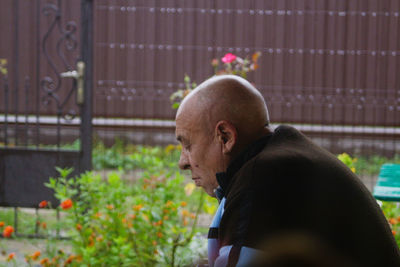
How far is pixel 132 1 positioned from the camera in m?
9.19

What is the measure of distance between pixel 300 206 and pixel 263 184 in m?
0.10

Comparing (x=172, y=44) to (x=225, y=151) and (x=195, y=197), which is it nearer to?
(x=195, y=197)

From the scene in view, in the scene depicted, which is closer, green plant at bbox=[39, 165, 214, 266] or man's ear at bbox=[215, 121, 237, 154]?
man's ear at bbox=[215, 121, 237, 154]

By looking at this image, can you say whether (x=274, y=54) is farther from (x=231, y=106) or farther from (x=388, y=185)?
(x=231, y=106)

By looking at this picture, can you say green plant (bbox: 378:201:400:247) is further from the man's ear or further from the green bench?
the man's ear

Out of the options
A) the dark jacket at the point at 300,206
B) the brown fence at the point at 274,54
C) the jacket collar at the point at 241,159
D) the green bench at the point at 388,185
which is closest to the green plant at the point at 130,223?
the green bench at the point at 388,185

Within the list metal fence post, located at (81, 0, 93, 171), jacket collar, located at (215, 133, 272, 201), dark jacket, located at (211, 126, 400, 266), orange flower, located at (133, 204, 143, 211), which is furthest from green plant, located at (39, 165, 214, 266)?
dark jacket, located at (211, 126, 400, 266)

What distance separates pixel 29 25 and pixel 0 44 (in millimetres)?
532

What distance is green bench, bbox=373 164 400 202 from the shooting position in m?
3.13

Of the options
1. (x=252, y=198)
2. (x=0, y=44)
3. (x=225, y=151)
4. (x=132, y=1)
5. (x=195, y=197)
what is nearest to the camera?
(x=252, y=198)

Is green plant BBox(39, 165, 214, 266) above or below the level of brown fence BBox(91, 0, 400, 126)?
below

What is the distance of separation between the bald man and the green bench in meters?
1.57

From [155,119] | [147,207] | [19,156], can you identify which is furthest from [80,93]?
[155,119]

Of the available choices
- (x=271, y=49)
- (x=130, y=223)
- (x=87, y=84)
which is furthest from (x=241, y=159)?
(x=271, y=49)
